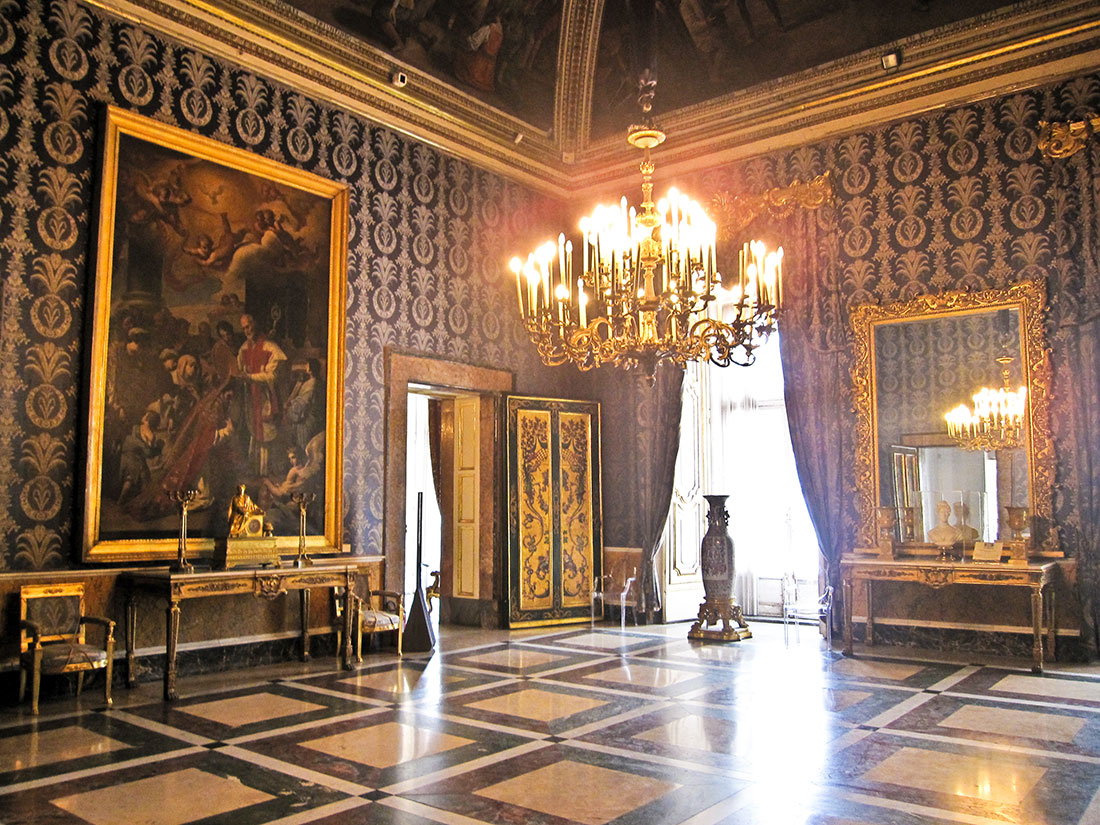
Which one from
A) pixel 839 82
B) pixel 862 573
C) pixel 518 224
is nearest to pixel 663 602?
pixel 862 573

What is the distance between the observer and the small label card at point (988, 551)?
748 cm

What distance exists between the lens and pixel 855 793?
13.0ft

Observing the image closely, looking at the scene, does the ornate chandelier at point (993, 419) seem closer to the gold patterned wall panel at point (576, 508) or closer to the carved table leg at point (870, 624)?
the carved table leg at point (870, 624)

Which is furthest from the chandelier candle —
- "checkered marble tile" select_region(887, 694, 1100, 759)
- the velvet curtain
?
the velvet curtain

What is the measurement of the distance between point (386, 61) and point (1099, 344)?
6.71 metres

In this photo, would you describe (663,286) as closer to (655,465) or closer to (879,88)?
(879,88)

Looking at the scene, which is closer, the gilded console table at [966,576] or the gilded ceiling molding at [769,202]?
the gilded console table at [966,576]

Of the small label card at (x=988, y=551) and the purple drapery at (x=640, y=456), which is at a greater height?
the purple drapery at (x=640, y=456)

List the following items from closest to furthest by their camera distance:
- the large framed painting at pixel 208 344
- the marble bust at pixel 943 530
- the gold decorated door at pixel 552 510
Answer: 1. the large framed painting at pixel 208 344
2. the marble bust at pixel 943 530
3. the gold decorated door at pixel 552 510

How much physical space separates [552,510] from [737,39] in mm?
5273

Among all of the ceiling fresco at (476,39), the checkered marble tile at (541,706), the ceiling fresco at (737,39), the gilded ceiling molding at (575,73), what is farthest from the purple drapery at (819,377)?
the checkered marble tile at (541,706)

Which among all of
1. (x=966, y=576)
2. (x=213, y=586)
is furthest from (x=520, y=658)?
(x=966, y=576)

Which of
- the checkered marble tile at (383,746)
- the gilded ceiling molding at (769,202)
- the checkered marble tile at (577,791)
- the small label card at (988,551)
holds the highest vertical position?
the gilded ceiling molding at (769,202)

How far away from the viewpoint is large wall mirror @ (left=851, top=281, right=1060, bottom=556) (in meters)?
7.70
